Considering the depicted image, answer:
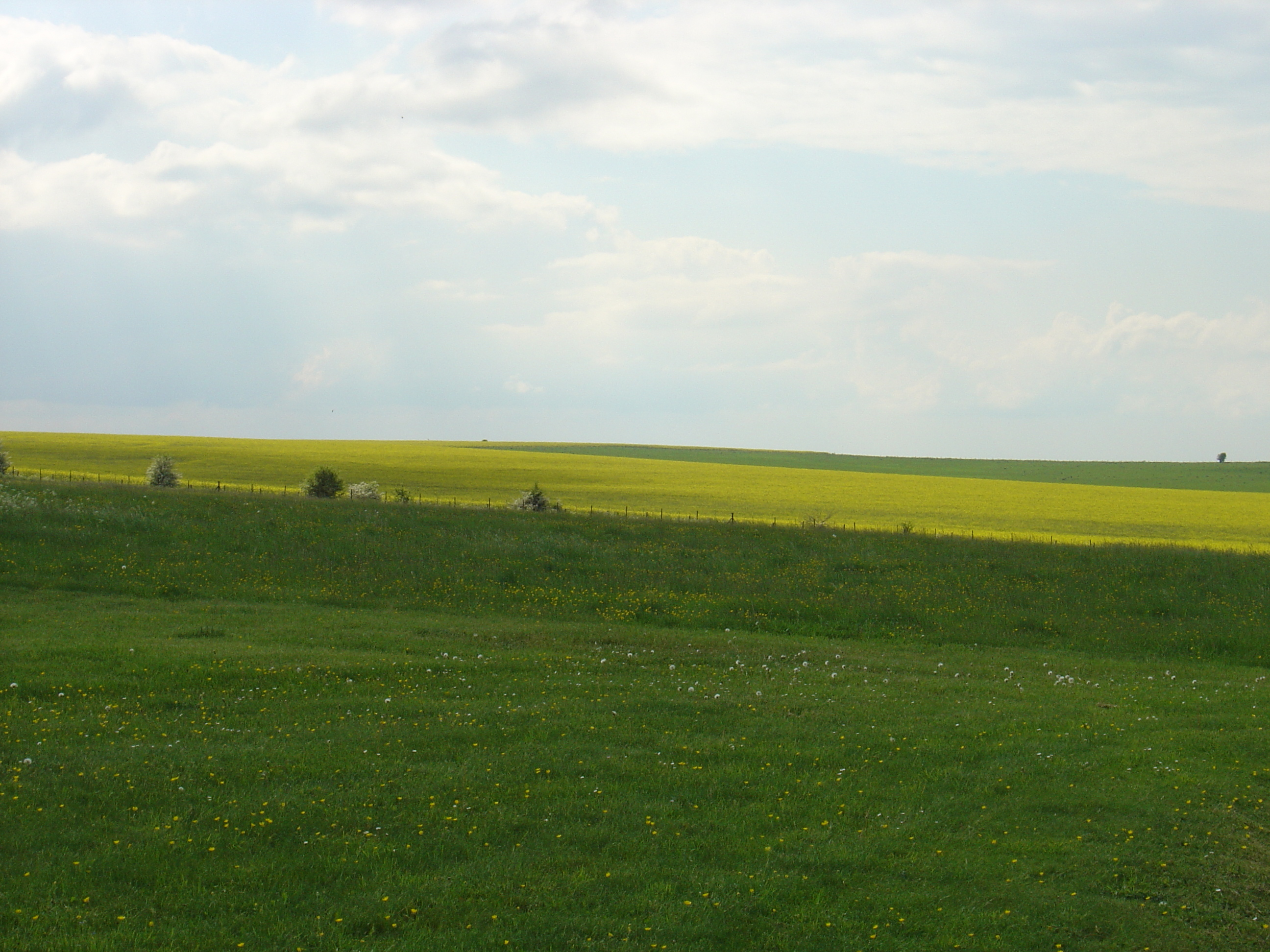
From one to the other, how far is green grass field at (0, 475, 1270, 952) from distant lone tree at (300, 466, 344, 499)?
102ft

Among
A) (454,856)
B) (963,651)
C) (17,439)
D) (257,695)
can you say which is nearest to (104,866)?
(454,856)

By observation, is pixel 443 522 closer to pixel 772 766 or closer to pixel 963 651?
pixel 963 651

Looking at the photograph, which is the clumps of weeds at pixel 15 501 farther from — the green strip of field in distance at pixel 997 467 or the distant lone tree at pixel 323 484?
the green strip of field in distance at pixel 997 467

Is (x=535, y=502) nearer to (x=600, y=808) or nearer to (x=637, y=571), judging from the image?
(x=637, y=571)

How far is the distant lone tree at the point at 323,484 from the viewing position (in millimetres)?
60000

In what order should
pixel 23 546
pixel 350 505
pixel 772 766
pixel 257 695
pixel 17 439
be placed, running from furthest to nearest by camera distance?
pixel 17 439
pixel 350 505
pixel 23 546
pixel 257 695
pixel 772 766

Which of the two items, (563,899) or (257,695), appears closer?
(563,899)

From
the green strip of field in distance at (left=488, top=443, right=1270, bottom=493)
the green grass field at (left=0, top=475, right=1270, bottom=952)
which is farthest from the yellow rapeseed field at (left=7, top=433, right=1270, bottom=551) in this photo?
the green grass field at (left=0, top=475, right=1270, bottom=952)

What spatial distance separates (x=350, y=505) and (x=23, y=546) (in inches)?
503

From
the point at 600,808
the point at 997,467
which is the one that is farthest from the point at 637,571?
the point at 997,467

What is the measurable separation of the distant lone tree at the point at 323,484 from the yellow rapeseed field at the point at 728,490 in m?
6.75

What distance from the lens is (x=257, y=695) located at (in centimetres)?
1586

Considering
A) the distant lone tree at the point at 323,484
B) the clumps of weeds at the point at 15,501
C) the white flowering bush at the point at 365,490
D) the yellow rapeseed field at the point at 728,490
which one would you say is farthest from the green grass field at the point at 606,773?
the white flowering bush at the point at 365,490

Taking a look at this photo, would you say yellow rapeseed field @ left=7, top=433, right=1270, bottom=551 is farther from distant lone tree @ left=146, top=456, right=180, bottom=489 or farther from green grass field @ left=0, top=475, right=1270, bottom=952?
green grass field @ left=0, top=475, right=1270, bottom=952
